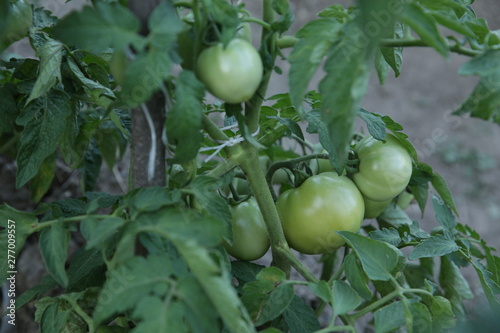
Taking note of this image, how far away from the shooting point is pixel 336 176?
25.8 inches

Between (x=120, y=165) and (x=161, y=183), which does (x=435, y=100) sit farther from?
(x=161, y=183)

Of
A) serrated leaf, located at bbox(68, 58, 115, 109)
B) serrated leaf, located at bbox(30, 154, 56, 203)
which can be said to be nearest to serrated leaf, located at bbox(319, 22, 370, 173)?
serrated leaf, located at bbox(68, 58, 115, 109)

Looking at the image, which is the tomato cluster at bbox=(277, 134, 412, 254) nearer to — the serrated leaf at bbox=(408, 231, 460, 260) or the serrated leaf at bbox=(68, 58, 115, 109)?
the serrated leaf at bbox=(408, 231, 460, 260)

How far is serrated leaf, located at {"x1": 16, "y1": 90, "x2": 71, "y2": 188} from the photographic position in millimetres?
595

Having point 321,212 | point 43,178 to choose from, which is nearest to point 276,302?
point 321,212

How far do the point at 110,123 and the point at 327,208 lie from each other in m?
0.37

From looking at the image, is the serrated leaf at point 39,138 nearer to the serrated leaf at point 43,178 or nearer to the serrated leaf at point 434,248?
the serrated leaf at point 43,178

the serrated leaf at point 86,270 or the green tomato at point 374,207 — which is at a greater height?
the serrated leaf at point 86,270

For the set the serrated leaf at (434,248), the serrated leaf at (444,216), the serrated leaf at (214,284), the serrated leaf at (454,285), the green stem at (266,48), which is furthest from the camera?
the serrated leaf at (454,285)

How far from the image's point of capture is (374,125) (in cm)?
62

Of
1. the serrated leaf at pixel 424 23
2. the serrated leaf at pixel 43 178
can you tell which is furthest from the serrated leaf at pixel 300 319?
the serrated leaf at pixel 43 178

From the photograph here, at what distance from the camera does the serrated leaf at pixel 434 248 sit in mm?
587

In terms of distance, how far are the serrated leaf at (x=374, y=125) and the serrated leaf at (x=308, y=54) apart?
0.20 m

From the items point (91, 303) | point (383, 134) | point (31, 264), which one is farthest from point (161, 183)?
point (31, 264)
